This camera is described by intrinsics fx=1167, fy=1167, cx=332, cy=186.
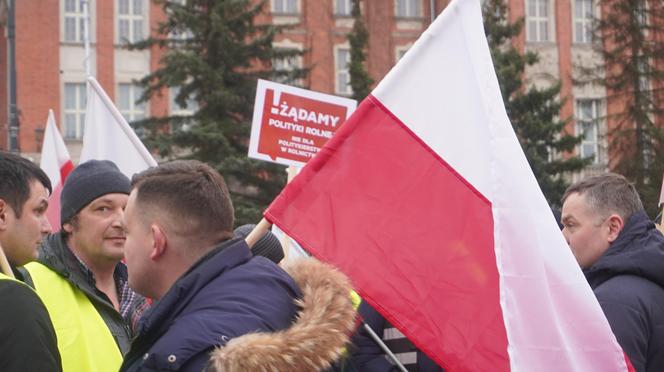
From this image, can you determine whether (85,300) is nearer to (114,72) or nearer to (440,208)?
(440,208)

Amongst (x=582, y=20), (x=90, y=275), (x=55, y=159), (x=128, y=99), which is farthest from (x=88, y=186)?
(x=582, y=20)

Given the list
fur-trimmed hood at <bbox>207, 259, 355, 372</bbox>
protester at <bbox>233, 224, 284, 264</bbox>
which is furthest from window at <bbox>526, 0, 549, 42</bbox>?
fur-trimmed hood at <bbox>207, 259, 355, 372</bbox>

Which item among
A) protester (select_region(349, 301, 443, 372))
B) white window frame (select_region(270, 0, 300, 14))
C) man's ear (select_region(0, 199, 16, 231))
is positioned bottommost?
protester (select_region(349, 301, 443, 372))

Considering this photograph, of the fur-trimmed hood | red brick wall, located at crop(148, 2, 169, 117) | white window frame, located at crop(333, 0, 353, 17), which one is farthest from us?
white window frame, located at crop(333, 0, 353, 17)

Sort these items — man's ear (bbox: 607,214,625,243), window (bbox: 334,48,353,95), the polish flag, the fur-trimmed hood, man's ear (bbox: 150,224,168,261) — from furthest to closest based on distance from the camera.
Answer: window (bbox: 334,48,353,95)
the polish flag
man's ear (bbox: 607,214,625,243)
man's ear (bbox: 150,224,168,261)
the fur-trimmed hood

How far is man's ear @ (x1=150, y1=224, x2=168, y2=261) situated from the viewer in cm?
337

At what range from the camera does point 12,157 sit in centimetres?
434

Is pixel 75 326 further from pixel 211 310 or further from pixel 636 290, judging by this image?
pixel 636 290

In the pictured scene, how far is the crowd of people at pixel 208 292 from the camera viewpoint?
3.15 meters

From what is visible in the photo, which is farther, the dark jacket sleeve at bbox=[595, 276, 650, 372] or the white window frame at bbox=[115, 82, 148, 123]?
the white window frame at bbox=[115, 82, 148, 123]

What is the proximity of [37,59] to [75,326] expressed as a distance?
127 ft

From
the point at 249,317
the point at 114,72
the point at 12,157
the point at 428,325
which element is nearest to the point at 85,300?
the point at 12,157

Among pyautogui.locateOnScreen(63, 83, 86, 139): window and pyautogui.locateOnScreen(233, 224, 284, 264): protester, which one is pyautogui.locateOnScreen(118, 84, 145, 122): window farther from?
pyautogui.locateOnScreen(233, 224, 284, 264): protester

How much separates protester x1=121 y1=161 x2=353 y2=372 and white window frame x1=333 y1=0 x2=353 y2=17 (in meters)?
41.5
